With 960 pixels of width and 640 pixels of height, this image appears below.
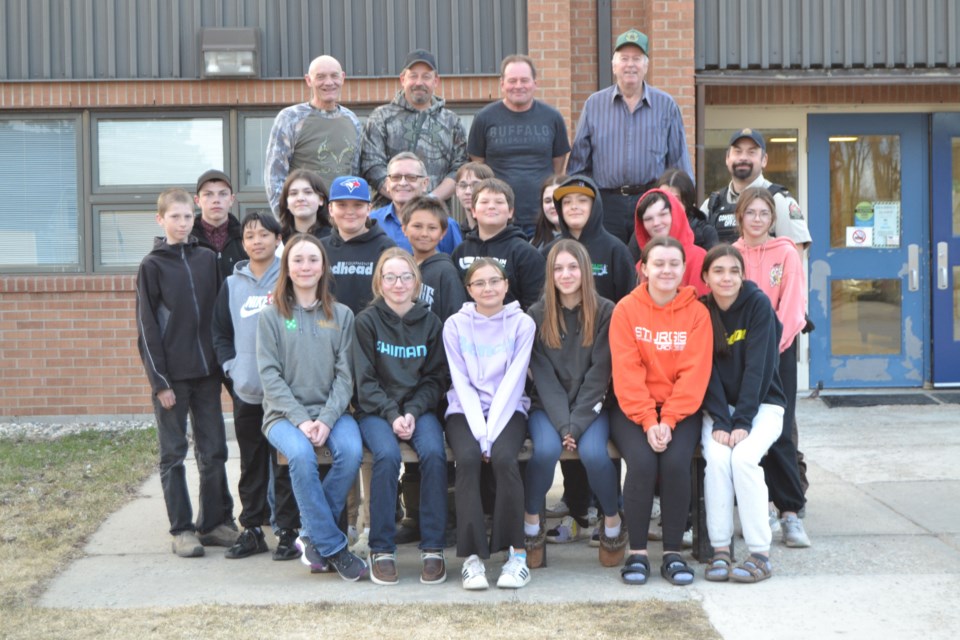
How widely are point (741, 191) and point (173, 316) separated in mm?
3150

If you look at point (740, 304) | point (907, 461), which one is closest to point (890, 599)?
point (740, 304)

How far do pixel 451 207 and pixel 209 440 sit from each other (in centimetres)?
409

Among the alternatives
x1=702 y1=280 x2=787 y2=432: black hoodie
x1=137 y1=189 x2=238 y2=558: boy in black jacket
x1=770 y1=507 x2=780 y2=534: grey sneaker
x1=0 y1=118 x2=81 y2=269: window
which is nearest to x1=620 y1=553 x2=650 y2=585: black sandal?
x1=702 y1=280 x2=787 y2=432: black hoodie

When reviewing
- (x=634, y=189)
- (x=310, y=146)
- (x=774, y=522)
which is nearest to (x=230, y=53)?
(x=310, y=146)

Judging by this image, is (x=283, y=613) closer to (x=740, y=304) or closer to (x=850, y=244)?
(x=740, y=304)

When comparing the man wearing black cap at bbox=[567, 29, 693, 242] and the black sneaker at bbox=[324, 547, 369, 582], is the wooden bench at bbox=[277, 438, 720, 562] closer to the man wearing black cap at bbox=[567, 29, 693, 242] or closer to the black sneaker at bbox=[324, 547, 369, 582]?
the black sneaker at bbox=[324, 547, 369, 582]

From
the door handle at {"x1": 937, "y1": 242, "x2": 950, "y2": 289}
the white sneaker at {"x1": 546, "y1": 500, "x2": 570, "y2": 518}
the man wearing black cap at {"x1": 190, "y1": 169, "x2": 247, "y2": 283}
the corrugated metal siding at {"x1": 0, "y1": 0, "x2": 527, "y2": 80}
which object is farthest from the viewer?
the door handle at {"x1": 937, "y1": 242, "x2": 950, "y2": 289}

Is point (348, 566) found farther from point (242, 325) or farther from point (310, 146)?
point (310, 146)

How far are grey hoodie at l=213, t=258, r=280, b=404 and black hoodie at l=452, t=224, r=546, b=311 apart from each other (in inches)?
42.3

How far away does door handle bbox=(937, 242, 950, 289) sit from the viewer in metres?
10.4

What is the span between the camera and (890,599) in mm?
5027

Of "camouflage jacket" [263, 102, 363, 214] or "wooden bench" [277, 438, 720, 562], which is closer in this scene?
"wooden bench" [277, 438, 720, 562]

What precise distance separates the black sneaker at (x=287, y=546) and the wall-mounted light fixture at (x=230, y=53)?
491 centimetres

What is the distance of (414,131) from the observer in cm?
700
